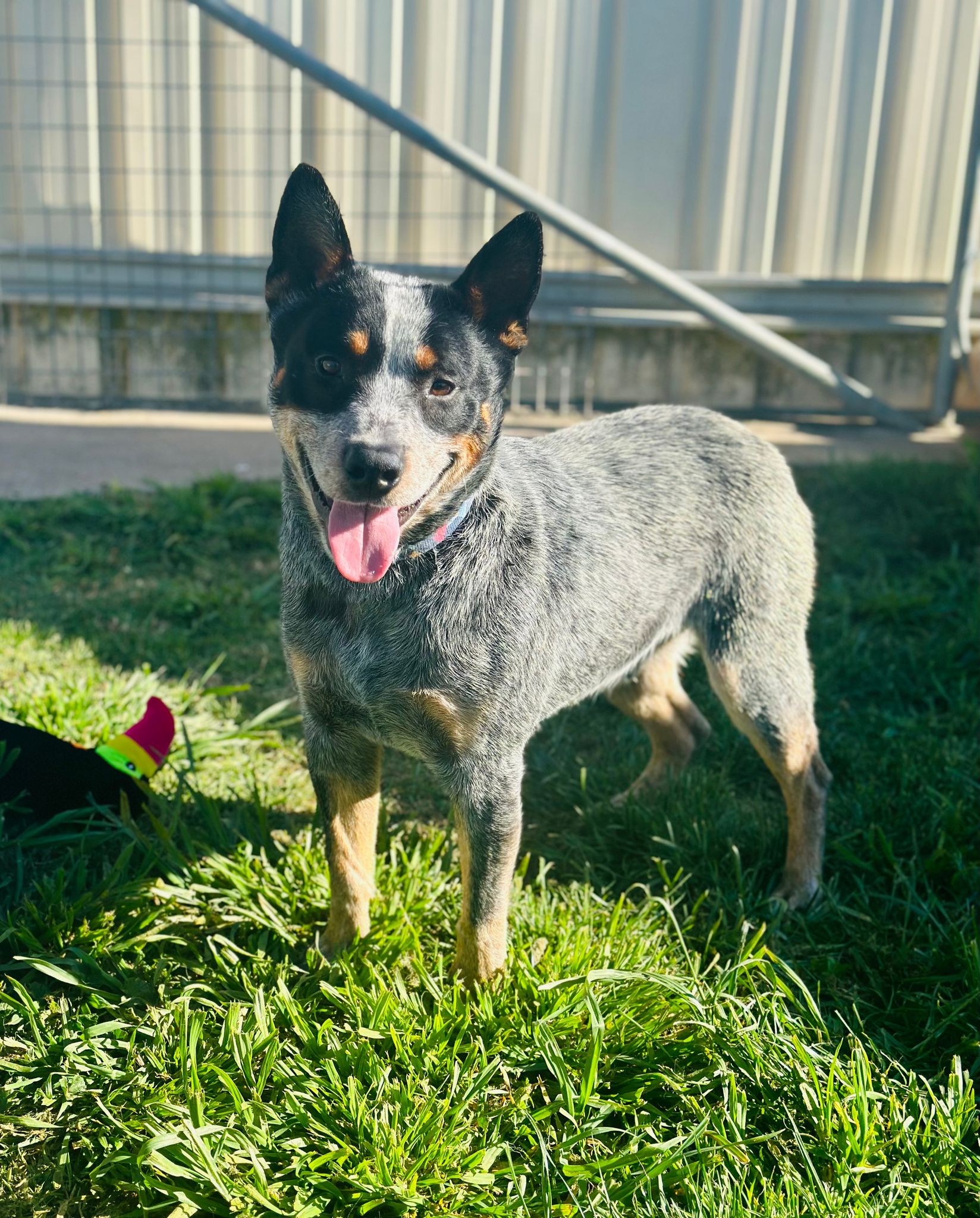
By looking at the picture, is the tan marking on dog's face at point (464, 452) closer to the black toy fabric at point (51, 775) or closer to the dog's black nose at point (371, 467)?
the dog's black nose at point (371, 467)

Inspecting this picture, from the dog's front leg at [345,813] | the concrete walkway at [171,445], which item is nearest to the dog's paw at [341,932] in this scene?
the dog's front leg at [345,813]

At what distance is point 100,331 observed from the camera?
6887 millimetres

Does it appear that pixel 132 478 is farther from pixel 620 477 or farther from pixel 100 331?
pixel 620 477

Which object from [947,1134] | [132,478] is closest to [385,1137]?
[947,1134]

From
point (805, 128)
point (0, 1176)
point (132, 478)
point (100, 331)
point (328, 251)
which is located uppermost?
point (805, 128)

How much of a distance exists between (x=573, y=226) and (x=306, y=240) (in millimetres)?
4137

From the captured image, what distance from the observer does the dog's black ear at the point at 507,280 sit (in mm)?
2221

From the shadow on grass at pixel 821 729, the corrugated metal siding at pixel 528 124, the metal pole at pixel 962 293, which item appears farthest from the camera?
→ the corrugated metal siding at pixel 528 124

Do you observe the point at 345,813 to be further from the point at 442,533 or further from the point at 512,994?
the point at 442,533

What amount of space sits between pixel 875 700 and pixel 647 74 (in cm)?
467

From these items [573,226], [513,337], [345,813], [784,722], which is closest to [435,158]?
[573,226]

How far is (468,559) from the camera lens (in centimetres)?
230

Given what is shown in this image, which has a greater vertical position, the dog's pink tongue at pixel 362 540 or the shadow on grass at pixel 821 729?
the dog's pink tongue at pixel 362 540

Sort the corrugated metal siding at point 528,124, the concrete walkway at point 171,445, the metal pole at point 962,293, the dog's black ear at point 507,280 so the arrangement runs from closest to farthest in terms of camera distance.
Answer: the dog's black ear at point 507,280 → the concrete walkway at point 171,445 → the metal pole at point 962,293 → the corrugated metal siding at point 528,124
